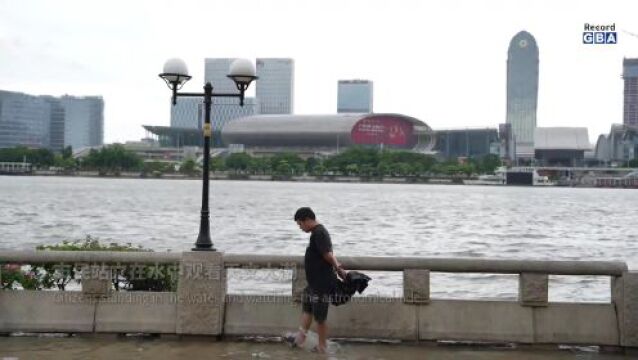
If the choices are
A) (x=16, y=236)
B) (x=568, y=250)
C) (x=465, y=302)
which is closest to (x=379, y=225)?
(x=568, y=250)

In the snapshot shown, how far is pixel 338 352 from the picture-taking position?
11.3 m

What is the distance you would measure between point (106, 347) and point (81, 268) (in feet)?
5.06

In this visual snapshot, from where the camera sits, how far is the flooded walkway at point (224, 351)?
35.9 feet

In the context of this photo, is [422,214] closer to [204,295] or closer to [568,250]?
[568,250]

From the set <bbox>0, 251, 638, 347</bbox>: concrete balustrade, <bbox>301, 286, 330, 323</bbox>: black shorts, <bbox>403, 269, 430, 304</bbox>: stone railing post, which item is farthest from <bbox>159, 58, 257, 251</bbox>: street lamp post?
<bbox>403, 269, 430, 304</bbox>: stone railing post

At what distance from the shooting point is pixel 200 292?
11.6 metres

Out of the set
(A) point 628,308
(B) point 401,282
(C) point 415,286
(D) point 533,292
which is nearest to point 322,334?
(C) point 415,286

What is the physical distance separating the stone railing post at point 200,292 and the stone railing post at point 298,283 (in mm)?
1032

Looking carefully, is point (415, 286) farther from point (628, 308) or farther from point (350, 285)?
point (628, 308)

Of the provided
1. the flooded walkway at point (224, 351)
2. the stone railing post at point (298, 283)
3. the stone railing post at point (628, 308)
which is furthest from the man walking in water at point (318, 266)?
the stone railing post at point (628, 308)

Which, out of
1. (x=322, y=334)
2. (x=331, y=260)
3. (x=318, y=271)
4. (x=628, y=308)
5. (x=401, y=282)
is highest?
(x=331, y=260)

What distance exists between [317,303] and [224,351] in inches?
69.0

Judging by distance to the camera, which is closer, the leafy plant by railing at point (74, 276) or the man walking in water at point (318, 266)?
the man walking in water at point (318, 266)

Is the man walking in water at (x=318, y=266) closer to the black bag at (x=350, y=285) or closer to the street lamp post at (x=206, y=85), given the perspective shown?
the black bag at (x=350, y=285)
